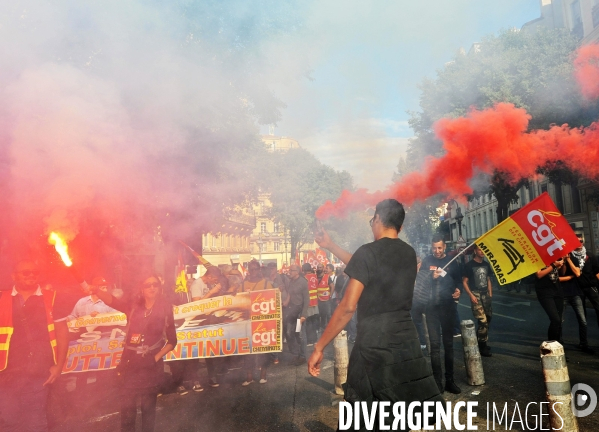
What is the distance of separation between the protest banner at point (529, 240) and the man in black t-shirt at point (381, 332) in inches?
115

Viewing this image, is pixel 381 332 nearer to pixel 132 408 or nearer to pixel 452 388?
pixel 132 408

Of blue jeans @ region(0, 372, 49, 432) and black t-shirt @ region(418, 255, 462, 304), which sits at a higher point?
black t-shirt @ region(418, 255, 462, 304)

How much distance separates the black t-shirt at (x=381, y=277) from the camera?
8.91 ft

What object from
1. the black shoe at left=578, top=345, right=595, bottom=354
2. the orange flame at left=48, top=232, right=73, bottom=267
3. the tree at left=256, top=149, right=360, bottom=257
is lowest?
the black shoe at left=578, top=345, right=595, bottom=354

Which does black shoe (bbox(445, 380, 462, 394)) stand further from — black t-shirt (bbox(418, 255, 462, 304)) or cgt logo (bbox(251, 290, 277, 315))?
cgt logo (bbox(251, 290, 277, 315))

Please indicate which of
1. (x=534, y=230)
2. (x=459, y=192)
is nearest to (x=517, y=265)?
(x=534, y=230)

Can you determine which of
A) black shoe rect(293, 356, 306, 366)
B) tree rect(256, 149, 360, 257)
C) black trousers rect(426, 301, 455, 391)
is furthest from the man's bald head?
black trousers rect(426, 301, 455, 391)

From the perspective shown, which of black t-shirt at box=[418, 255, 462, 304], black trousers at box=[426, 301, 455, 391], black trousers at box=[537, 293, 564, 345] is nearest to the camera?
black trousers at box=[426, 301, 455, 391]

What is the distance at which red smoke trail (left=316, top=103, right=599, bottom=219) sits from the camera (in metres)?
6.29

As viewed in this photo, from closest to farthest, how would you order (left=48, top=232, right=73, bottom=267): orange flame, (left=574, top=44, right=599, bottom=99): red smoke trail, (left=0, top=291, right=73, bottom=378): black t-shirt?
(left=0, top=291, right=73, bottom=378): black t-shirt
(left=48, top=232, right=73, bottom=267): orange flame
(left=574, top=44, right=599, bottom=99): red smoke trail

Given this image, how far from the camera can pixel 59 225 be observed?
521 centimetres

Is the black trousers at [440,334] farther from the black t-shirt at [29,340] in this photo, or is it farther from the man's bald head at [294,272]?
the black t-shirt at [29,340]

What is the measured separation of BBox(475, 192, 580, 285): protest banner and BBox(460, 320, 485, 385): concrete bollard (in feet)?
2.28

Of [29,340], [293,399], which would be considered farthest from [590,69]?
[29,340]
